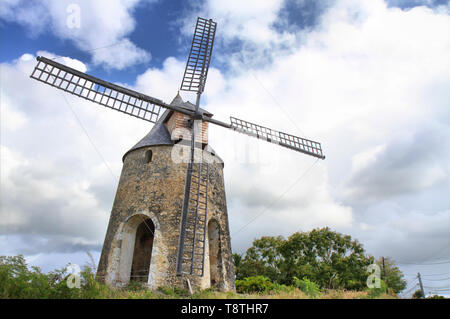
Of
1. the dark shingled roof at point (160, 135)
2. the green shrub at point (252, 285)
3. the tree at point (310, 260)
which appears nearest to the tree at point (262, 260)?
the tree at point (310, 260)

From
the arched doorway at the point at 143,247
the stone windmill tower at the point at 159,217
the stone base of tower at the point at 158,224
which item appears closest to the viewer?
the stone base of tower at the point at 158,224

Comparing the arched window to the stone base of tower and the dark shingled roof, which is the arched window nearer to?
the stone base of tower

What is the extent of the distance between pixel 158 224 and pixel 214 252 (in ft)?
10.4

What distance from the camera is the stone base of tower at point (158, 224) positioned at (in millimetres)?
11945

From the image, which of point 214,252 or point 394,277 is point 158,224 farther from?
point 394,277

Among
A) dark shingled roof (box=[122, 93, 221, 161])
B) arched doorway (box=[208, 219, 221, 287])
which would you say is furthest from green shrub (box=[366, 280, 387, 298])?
dark shingled roof (box=[122, 93, 221, 161])

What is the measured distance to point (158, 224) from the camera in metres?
12.5

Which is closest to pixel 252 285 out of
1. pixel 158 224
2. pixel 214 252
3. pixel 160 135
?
pixel 214 252

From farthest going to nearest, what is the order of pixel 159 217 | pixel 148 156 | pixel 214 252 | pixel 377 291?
1. pixel 148 156
2. pixel 214 252
3. pixel 159 217
4. pixel 377 291

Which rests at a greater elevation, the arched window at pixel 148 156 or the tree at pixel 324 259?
the arched window at pixel 148 156

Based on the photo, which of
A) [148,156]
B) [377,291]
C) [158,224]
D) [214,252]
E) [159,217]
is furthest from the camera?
[148,156]

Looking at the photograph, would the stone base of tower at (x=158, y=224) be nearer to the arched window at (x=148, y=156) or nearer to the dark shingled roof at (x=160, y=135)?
A: the arched window at (x=148, y=156)
